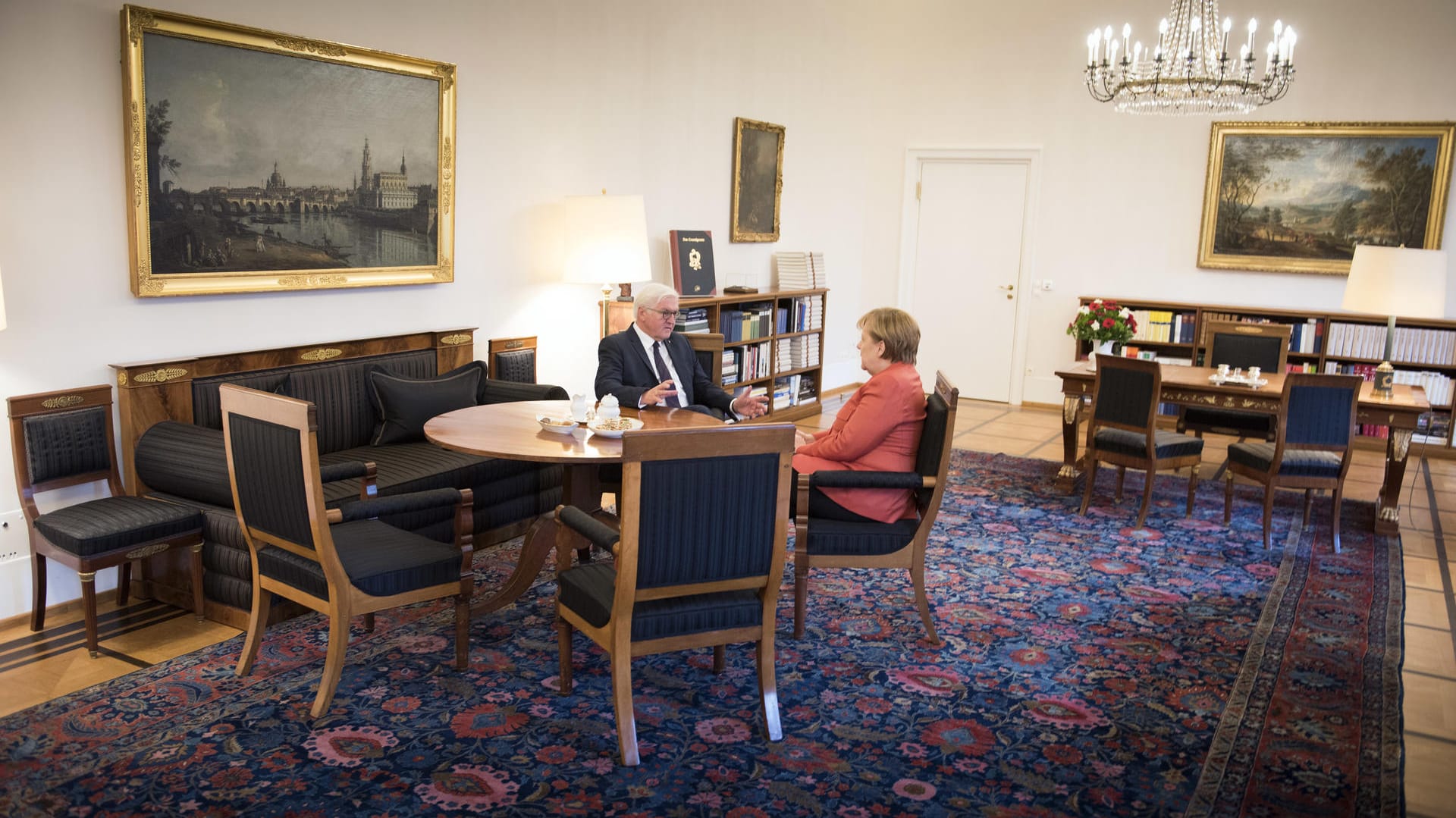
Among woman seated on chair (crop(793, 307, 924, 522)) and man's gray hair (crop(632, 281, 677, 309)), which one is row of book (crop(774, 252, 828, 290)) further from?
woman seated on chair (crop(793, 307, 924, 522))

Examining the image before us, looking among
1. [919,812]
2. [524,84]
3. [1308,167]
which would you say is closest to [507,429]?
[919,812]

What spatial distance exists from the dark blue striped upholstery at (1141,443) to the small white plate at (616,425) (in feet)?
10.3

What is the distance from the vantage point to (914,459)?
4.07m

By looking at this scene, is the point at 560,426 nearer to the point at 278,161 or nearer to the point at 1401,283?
the point at 278,161

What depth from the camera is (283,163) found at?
4.74m

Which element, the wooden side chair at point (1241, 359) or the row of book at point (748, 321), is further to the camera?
the row of book at point (748, 321)

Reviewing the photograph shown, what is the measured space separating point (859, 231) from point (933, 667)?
22.1ft

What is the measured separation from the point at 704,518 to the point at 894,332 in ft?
4.48

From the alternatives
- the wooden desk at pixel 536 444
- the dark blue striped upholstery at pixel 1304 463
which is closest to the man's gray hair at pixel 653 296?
the wooden desk at pixel 536 444

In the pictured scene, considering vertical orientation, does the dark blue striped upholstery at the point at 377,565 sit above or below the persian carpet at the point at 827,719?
above

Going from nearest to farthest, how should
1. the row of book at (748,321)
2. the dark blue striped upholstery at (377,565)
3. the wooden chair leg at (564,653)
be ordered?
the dark blue striped upholstery at (377,565) → the wooden chair leg at (564,653) → the row of book at (748,321)

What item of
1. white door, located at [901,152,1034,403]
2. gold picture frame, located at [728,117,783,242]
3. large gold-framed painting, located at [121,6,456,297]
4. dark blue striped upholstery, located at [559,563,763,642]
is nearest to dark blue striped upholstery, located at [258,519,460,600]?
dark blue striped upholstery, located at [559,563,763,642]

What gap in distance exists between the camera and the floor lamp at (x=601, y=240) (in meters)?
5.75

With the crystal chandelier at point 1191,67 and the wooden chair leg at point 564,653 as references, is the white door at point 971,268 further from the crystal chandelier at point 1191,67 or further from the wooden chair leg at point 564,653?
the wooden chair leg at point 564,653
